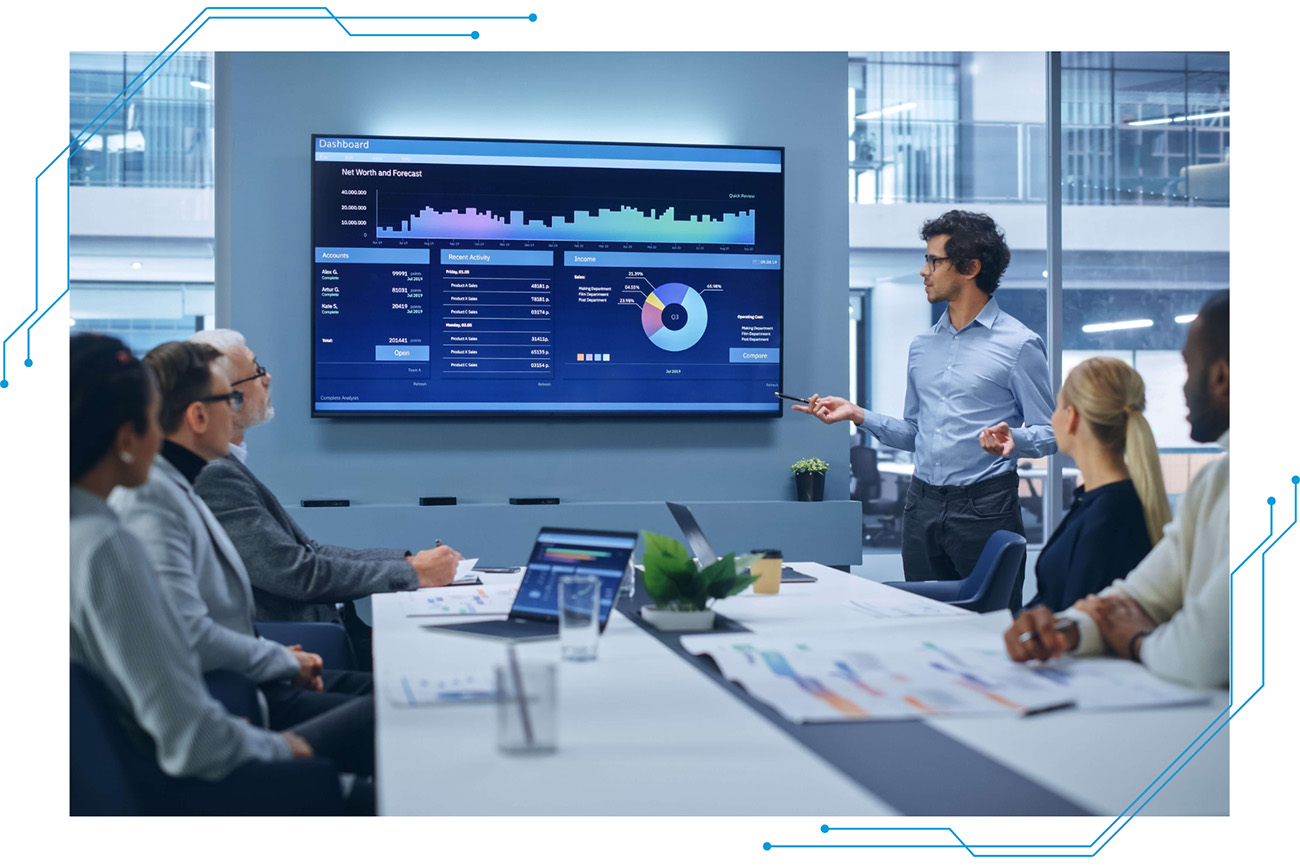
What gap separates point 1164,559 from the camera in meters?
1.83

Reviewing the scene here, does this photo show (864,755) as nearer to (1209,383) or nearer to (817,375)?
(1209,383)

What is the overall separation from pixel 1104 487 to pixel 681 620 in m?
0.90

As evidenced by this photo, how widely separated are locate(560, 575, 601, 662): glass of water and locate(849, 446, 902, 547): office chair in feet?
12.5

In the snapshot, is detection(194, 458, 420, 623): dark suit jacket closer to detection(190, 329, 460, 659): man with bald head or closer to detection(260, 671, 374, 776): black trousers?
detection(190, 329, 460, 659): man with bald head

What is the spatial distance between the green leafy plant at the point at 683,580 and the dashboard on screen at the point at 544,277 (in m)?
2.30

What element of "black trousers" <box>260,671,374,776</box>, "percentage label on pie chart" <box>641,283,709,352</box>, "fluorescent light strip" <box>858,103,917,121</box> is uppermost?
"fluorescent light strip" <box>858,103,917,121</box>

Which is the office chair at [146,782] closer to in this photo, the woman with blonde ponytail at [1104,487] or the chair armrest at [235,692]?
the chair armrest at [235,692]

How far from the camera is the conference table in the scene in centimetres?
124

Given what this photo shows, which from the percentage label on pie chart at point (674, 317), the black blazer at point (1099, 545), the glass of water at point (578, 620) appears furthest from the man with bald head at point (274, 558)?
the percentage label on pie chart at point (674, 317)

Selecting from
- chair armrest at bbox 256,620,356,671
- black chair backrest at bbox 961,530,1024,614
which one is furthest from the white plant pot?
black chair backrest at bbox 961,530,1024,614

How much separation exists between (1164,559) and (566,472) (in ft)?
9.81

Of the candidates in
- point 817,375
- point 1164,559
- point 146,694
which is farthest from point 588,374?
point 146,694

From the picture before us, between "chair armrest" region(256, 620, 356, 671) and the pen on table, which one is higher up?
the pen on table
